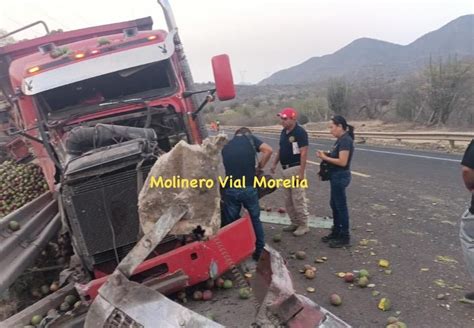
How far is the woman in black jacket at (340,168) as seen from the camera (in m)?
5.95

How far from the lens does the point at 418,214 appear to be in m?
7.53

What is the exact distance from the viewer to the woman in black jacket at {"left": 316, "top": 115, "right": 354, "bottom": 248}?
595cm

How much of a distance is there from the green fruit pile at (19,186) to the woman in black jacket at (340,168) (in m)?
3.83

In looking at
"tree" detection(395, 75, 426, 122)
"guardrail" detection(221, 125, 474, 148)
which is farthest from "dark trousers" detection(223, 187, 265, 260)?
"tree" detection(395, 75, 426, 122)

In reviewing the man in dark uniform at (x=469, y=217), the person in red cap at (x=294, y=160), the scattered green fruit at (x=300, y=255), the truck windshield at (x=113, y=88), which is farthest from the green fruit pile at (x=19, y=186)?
the man in dark uniform at (x=469, y=217)

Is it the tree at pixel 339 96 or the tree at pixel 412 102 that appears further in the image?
the tree at pixel 339 96

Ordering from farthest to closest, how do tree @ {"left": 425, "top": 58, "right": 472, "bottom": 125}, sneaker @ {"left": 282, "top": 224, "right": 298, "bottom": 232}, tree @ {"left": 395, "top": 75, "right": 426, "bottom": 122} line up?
tree @ {"left": 395, "top": 75, "right": 426, "bottom": 122}, tree @ {"left": 425, "top": 58, "right": 472, "bottom": 125}, sneaker @ {"left": 282, "top": 224, "right": 298, "bottom": 232}

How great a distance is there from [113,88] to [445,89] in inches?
878

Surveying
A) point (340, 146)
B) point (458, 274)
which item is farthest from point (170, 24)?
point (458, 274)

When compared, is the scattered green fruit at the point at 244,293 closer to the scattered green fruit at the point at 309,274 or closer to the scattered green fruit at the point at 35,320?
the scattered green fruit at the point at 309,274

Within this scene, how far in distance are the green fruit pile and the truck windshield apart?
1270 millimetres

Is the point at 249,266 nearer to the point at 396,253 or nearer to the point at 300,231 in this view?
the point at 300,231

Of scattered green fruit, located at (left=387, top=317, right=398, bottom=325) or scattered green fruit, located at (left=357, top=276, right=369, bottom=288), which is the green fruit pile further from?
scattered green fruit, located at (left=387, top=317, right=398, bottom=325)

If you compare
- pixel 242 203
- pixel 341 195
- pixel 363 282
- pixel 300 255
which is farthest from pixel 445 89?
pixel 242 203
